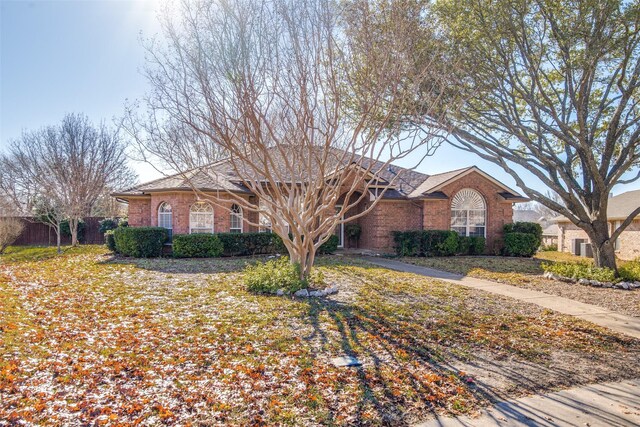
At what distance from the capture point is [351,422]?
3664mm

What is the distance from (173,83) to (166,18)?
1298 millimetres

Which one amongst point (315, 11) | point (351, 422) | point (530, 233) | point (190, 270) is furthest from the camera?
point (530, 233)

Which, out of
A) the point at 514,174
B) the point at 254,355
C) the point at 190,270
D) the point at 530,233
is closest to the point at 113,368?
the point at 254,355

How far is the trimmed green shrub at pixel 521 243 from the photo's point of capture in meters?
19.5

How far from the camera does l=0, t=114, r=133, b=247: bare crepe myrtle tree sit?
27516 mm

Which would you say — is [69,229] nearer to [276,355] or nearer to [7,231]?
[7,231]

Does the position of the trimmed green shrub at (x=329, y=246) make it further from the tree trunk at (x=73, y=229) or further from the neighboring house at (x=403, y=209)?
the tree trunk at (x=73, y=229)

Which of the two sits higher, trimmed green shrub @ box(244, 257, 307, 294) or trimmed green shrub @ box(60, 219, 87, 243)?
trimmed green shrub @ box(60, 219, 87, 243)

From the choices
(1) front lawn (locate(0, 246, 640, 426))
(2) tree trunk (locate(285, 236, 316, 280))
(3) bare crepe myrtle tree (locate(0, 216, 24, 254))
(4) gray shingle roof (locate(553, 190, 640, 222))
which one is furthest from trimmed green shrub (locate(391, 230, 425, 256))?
(3) bare crepe myrtle tree (locate(0, 216, 24, 254))

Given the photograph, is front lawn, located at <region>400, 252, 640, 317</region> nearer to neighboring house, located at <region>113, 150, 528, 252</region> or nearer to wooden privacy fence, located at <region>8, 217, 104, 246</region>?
neighboring house, located at <region>113, 150, 528, 252</region>

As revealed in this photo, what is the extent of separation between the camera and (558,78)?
13.3 meters

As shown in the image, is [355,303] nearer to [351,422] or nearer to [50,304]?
[351,422]

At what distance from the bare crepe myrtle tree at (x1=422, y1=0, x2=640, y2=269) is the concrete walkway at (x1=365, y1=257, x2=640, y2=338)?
3875mm

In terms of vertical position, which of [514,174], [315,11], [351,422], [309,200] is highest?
Answer: [315,11]
